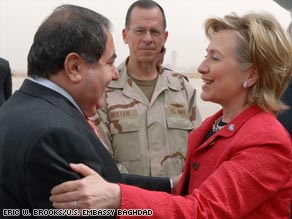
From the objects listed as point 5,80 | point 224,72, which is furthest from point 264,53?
point 5,80

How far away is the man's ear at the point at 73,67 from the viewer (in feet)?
4.87

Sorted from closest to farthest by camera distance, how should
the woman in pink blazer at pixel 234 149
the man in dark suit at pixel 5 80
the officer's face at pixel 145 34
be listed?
the woman in pink blazer at pixel 234 149 < the officer's face at pixel 145 34 < the man in dark suit at pixel 5 80

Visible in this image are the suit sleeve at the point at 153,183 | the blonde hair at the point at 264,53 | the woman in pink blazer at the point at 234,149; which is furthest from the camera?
the suit sleeve at the point at 153,183

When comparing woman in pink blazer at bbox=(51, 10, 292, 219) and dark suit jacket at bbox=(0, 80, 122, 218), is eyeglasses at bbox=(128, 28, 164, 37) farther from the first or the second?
dark suit jacket at bbox=(0, 80, 122, 218)

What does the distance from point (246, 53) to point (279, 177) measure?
58cm

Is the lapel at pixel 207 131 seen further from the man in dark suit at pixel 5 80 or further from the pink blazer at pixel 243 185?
the man in dark suit at pixel 5 80

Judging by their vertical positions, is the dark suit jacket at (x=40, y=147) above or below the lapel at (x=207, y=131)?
above

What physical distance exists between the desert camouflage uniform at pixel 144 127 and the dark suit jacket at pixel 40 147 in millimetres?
1566

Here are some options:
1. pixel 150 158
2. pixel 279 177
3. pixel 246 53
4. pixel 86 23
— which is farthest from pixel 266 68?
pixel 150 158

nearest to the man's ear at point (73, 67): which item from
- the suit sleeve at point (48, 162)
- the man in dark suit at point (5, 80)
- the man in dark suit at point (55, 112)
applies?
the man in dark suit at point (55, 112)

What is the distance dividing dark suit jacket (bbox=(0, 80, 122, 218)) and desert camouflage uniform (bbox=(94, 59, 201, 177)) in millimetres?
1574

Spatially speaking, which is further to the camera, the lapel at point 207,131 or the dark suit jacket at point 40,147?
the lapel at point 207,131

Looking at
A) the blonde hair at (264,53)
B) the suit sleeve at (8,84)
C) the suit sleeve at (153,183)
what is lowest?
the suit sleeve at (8,84)

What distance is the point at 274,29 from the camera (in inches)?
72.0
